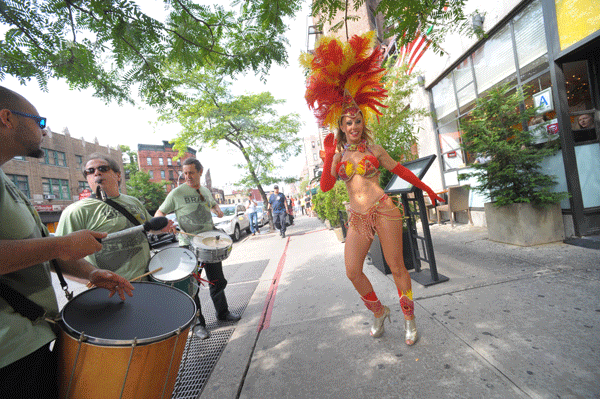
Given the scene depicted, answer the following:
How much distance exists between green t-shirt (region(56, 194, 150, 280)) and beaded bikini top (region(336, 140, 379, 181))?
1900 mm

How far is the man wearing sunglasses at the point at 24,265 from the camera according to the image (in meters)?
0.98

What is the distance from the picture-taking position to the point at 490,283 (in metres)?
3.12

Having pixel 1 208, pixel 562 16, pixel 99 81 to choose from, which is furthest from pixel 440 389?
pixel 562 16

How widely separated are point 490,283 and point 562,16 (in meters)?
4.30

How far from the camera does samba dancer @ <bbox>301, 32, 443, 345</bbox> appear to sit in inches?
91.0

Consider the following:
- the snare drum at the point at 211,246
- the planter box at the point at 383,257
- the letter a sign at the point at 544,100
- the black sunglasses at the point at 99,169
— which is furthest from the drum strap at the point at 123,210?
the letter a sign at the point at 544,100

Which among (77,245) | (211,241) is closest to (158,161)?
(211,241)

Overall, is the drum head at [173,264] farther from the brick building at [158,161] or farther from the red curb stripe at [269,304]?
the brick building at [158,161]

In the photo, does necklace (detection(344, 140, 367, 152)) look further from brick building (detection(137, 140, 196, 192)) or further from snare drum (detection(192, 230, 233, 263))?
brick building (detection(137, 140, 196, 192))

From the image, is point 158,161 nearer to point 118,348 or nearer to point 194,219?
point 194,219

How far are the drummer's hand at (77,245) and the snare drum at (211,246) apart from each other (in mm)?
1753

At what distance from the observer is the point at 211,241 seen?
3047 millimetres

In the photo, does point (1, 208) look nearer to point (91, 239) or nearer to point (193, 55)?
point (91, 239)

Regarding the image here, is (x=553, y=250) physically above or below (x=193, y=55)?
below
